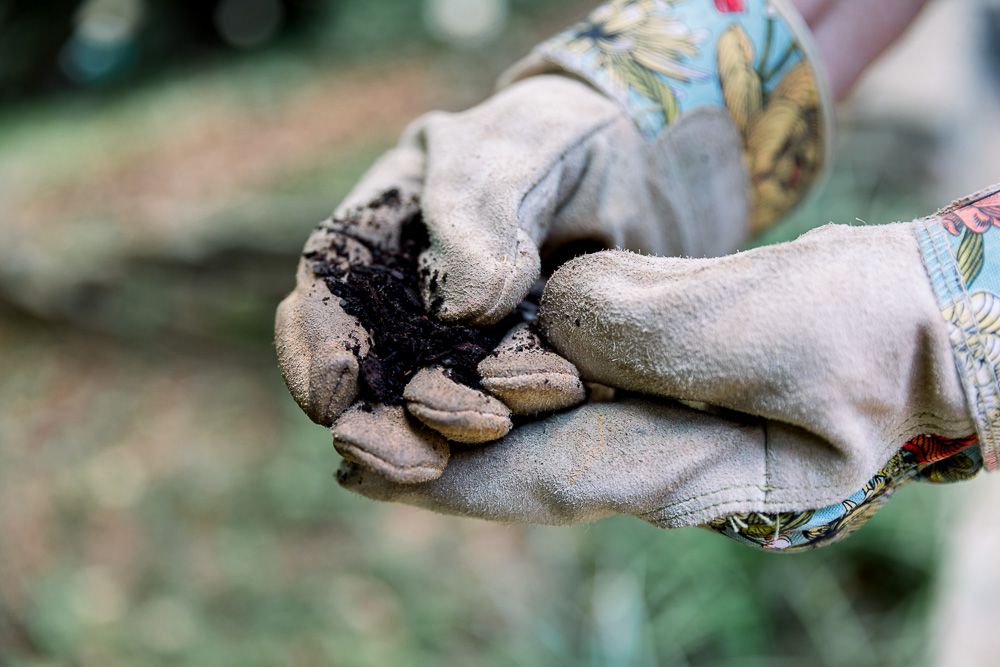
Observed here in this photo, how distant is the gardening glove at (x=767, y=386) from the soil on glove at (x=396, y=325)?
0.30 ft

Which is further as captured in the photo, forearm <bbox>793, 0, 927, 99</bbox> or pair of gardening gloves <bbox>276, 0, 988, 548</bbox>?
forearm <bbox>793, 0, 927, 99</bbox>

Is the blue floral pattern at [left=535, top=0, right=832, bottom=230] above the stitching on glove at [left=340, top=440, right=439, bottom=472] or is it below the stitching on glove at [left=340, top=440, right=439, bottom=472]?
above

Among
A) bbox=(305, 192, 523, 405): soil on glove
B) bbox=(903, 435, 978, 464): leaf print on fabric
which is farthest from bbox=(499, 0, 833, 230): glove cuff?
bbox=(903, 435, 978, 464): leaf print on fabric

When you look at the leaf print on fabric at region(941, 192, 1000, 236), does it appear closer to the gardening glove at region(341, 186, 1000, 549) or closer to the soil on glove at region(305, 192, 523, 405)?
the gardening glove at region(341, 186, 1000, 549)

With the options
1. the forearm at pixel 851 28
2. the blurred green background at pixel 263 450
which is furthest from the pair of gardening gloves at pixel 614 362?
the blurred green background at pixel 263 450

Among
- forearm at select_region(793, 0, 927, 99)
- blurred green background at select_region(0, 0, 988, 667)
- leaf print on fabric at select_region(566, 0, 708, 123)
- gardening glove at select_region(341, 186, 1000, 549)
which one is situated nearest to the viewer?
gardening glove at select_region(341, 186, 1000, 549)

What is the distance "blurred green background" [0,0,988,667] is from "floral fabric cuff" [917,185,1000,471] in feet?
4.75

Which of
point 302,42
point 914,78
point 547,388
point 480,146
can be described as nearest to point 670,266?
point 547,388

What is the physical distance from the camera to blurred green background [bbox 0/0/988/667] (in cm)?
216

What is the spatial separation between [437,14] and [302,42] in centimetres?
85

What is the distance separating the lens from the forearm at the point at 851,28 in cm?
123

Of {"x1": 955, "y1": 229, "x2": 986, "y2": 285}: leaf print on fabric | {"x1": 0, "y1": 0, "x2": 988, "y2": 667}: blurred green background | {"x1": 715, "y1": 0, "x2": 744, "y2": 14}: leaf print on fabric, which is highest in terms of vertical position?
{"x1": 715, "y1": 0, "x2": 744, "y2": 14}: leaf print on fabric

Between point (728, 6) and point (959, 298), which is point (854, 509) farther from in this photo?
point (728, 6)

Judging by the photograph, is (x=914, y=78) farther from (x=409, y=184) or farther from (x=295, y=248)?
(x=409, y=184)
